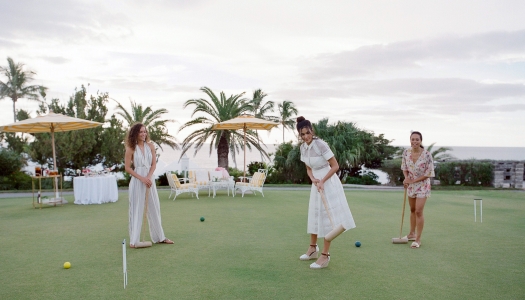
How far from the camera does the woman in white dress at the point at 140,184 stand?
6.43m

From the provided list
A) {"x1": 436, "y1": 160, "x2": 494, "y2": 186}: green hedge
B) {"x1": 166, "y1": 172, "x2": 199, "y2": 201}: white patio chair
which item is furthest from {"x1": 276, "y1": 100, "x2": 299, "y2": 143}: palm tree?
{"x1": 166, "y1": 172, "x2": 199, "y2": 201}: white patio chair

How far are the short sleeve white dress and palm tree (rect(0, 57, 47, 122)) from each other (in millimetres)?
42643

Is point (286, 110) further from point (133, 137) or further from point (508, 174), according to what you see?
point (133, 137)

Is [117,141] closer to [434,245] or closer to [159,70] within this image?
[159,70]

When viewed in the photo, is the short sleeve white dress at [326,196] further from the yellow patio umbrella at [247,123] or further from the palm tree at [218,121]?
the palm tree at [218,121]

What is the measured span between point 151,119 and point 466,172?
1745 cm

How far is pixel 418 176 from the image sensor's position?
6441mm

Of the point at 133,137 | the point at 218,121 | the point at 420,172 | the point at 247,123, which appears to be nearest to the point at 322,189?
the point at 420,172

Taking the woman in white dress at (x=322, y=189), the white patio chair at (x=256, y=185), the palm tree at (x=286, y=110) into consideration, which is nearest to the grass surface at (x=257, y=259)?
the woman in white dress at (x=322, y=189)

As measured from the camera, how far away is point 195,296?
417 centimetres

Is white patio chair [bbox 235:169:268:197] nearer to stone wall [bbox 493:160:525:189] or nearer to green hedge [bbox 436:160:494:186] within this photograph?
green hedge [bbox 436:160:494:186]

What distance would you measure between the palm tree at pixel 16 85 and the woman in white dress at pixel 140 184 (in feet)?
132

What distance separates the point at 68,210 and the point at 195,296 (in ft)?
27.2

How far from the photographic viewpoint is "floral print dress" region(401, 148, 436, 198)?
6.33m
